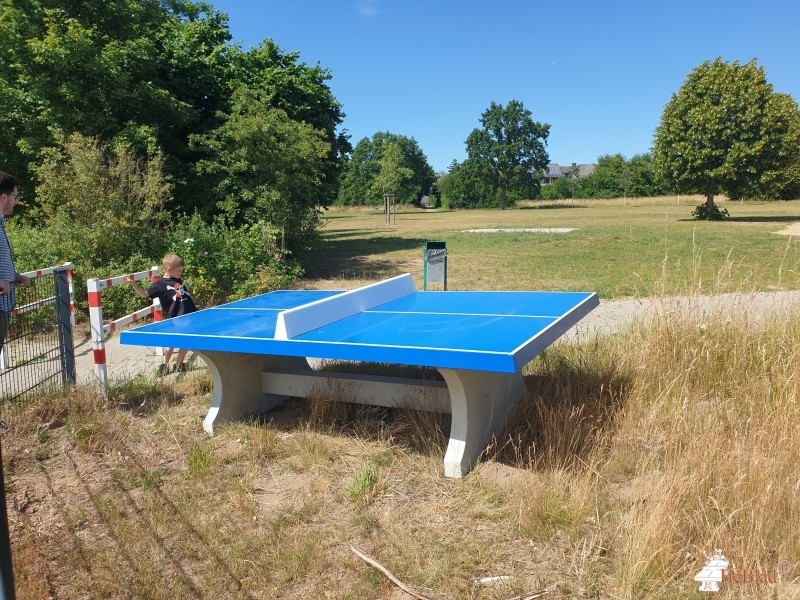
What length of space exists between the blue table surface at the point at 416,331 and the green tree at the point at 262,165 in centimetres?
A: 823

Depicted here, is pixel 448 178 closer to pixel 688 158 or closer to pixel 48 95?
pixel 688 158

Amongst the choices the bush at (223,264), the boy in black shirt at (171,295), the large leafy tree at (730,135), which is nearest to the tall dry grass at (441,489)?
the boy in black shirt at (171,295)

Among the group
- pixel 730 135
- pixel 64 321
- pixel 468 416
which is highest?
pixel 730 135

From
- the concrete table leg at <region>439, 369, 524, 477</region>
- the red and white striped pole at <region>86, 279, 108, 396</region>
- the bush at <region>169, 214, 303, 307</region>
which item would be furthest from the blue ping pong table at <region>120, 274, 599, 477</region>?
the bush at <region>169, 214, 303, 307</region>

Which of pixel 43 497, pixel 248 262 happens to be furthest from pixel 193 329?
pixel 248 262

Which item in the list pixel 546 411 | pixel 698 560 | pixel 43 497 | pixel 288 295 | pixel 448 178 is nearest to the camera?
pixel 698 560

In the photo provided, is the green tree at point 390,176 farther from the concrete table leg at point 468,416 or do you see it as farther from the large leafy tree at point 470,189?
the large leafy tree at point 470,189

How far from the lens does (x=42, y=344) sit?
7.30 m

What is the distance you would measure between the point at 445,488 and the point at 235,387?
2186mm

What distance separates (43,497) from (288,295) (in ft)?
12.2

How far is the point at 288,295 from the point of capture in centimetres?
754

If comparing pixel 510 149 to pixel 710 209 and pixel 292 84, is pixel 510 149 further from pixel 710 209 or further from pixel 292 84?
pixel 292 84

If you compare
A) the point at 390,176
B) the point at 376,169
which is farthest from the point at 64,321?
the point at 376,169

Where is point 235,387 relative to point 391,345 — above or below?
below
